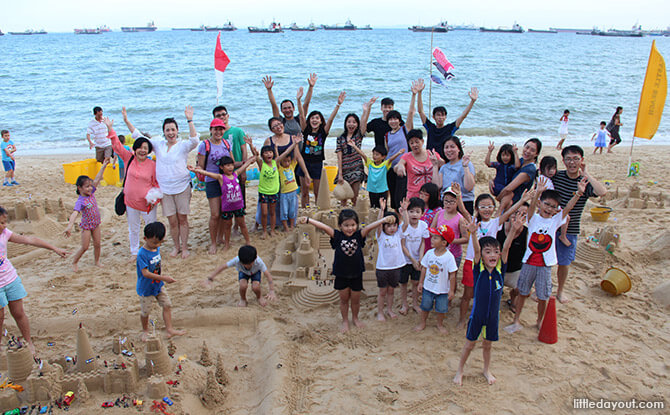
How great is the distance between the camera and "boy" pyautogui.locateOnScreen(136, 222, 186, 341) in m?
4.34

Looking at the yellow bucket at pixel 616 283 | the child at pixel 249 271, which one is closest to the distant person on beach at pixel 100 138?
the child at pixel 249 271

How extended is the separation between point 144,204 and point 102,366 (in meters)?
2.72

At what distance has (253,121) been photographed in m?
20.6

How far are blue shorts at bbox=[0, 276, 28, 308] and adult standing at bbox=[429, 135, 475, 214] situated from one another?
4668 mm

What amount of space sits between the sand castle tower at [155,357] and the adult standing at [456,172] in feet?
11.9

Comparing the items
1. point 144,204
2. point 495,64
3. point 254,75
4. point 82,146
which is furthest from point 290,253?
point 495,64

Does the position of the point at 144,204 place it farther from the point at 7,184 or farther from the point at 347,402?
the point at 7,184

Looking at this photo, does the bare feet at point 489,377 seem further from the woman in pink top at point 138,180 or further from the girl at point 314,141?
the woman in pink top at point 138,180

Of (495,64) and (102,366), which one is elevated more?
Answer: (495,64)

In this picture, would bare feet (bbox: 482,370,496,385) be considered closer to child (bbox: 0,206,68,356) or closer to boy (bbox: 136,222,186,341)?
boy (bbox: 136,222,186,341)

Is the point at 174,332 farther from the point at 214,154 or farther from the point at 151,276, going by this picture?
the point at 214,154

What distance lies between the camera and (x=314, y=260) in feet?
19.9

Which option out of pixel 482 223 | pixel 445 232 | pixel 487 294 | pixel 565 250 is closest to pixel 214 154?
pixel 445 232

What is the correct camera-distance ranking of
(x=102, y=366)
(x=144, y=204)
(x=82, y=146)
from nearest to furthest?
1. (x=102, y=366)
2. (x=144, y=204)
3. (x=82, y=146)
